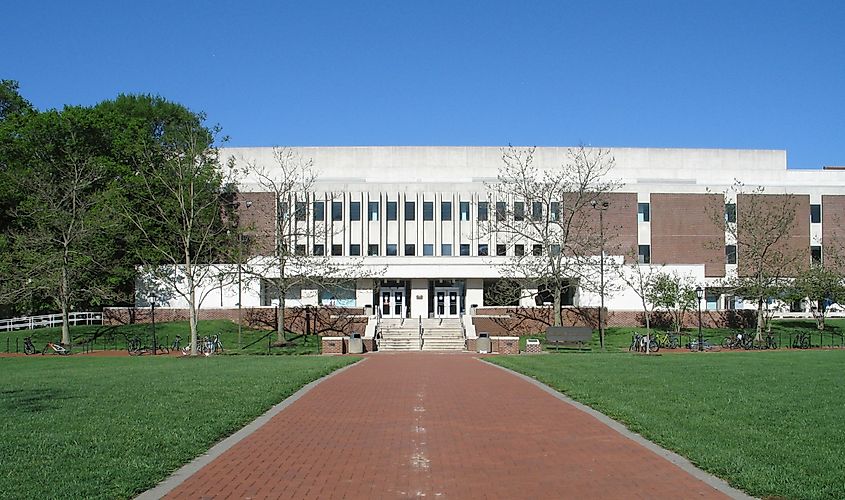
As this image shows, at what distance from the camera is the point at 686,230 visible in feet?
214

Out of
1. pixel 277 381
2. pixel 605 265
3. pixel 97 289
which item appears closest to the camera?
pixel 277 381

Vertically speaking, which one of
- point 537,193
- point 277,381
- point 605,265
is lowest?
point 277,381

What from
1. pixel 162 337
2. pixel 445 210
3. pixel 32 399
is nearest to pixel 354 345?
pixel 162 337

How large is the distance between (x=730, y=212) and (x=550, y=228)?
15.1m

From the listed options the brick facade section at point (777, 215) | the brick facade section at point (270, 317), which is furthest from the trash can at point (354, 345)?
the brick facade section at point (777, 215)

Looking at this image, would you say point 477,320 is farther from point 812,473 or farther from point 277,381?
point 812,473

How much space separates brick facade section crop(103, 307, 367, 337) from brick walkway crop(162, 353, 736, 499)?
36.8 meters

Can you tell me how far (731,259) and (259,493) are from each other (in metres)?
63.1

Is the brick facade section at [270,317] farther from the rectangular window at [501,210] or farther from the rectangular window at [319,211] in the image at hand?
the rectangular window at [501,210]

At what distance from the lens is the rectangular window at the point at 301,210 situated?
59.4 m

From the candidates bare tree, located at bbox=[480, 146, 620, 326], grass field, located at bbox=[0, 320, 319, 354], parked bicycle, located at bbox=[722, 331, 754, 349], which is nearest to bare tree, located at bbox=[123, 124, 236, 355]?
grass field, located at bbox=[0, 320, 319, 354]

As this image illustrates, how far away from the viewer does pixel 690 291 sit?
172 feet

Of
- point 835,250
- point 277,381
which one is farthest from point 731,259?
point 277,381

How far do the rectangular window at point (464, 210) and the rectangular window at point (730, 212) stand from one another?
64.2 feet
